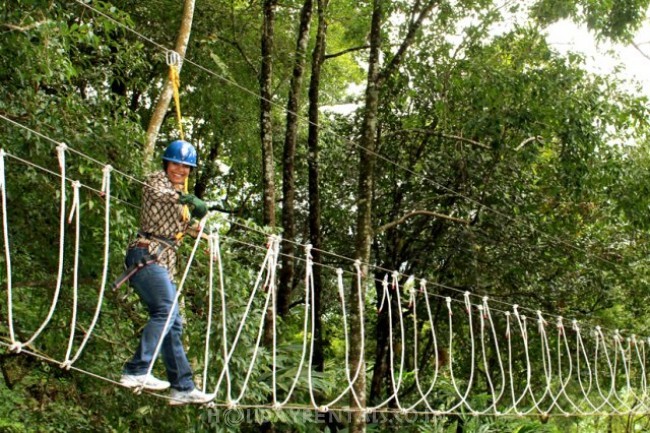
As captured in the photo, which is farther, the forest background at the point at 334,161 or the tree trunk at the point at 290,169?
the tree trunk at the point at 290,169

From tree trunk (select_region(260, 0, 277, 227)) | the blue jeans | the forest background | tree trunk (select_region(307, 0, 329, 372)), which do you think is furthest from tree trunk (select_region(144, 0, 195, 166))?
tree trunk (select_region(307, 0, 329, 372))

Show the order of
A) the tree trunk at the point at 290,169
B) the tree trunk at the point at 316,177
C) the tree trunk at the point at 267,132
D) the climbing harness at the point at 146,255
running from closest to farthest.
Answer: the climbing harness at the point at 146,255 → the tree trunk at the point at 267,132 → the tree trunk at the point at 290,169 → the tree trunk at the point at 316,177

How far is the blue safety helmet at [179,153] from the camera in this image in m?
3.09

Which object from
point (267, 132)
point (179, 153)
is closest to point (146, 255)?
point (179, 153)

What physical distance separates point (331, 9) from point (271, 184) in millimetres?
2520

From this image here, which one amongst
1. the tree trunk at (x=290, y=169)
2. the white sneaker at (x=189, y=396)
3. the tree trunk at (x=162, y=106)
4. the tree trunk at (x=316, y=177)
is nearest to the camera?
the white sneaker at (x=189, y=396)

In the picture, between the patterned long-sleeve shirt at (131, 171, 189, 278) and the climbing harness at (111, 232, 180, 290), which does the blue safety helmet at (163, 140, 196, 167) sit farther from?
the climbing harness at (111, 232, 180, 290)

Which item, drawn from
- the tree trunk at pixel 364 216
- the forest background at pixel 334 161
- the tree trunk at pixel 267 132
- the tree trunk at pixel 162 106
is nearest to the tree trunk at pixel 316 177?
the forest background at pixel 334 161

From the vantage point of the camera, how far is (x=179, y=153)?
122 inches

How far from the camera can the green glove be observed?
3012 millimetres

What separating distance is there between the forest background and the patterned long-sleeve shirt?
1016 millimetres

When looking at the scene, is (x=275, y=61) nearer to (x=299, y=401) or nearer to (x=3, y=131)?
(x=299, y=401)

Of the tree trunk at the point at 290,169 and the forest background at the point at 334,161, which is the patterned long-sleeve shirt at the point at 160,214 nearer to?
the forest background at the point at 334,161

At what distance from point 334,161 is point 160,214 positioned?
5.19m
